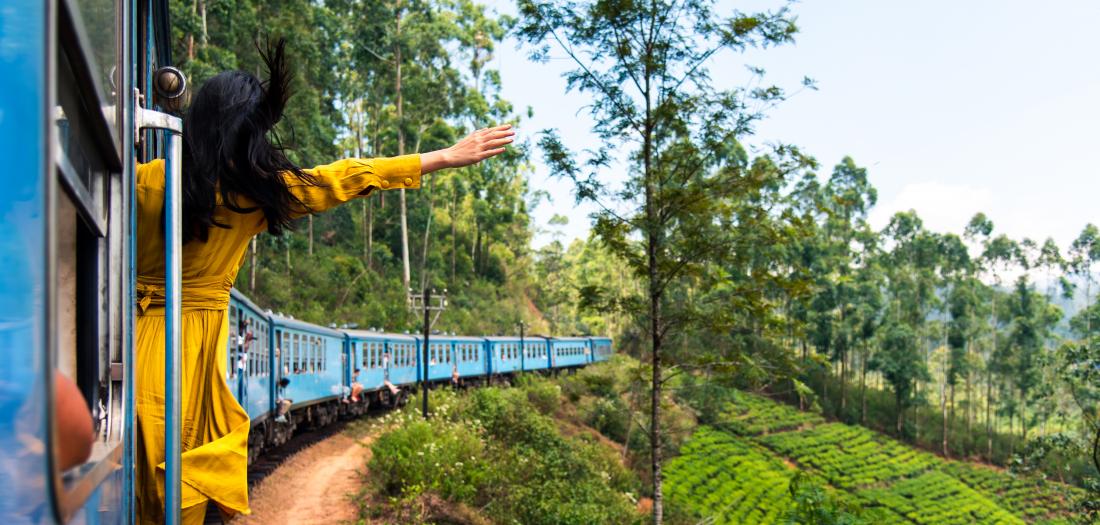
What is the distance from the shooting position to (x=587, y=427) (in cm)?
2272

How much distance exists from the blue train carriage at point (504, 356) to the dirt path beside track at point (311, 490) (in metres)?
12.2

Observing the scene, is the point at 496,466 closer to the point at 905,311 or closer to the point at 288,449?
the point at 288,449

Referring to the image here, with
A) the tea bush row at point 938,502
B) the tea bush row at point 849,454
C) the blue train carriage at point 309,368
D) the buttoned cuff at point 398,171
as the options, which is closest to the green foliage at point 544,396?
the blue train carriage at point 309,368

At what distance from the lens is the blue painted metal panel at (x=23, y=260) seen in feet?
2.26

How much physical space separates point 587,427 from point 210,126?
21.6 m

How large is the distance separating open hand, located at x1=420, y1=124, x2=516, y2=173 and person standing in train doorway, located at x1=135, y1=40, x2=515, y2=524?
0.04 feet

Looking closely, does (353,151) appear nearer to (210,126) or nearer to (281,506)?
(281,506)

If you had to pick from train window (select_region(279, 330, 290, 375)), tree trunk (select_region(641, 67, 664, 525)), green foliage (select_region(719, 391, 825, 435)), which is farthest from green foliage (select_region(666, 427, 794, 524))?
train window (select_region(279, 330, 290, 375))

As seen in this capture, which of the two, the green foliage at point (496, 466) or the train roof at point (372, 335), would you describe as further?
the train roof at point (372, 335)

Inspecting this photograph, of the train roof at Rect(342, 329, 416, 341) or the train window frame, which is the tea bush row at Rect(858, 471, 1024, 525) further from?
the train window frame

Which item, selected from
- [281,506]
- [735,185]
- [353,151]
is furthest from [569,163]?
[353,151]

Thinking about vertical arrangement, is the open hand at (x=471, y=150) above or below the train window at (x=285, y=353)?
above

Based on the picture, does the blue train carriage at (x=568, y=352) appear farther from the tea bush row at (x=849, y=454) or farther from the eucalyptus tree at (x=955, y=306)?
the eucalyptus tree at (x=955, y=306)

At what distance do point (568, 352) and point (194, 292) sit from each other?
31934 mm
